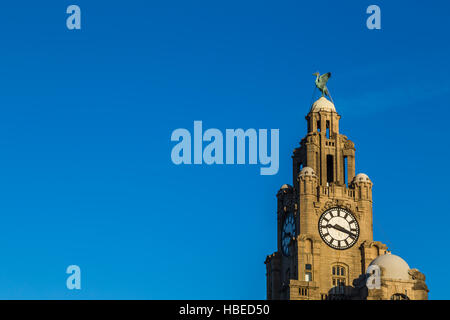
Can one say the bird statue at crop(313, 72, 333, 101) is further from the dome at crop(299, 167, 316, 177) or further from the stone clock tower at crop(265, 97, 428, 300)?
the dome at crop(299, 167, 316, 177)

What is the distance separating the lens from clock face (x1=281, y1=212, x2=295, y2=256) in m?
168

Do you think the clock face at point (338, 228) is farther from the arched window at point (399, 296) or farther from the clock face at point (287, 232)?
the arched window at point (399, 296)

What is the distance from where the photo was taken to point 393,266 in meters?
149

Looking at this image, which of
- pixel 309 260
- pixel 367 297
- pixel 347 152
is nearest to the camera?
pixel 367 297

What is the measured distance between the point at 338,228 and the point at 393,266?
18.4 m

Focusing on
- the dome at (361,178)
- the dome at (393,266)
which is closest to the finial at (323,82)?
the dome at (361,178)

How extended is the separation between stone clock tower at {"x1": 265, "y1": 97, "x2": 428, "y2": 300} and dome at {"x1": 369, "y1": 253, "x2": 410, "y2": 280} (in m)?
2.07

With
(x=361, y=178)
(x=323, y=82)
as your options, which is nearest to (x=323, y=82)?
(x=323, y=82)

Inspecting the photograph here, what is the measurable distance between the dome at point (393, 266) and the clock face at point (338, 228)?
13642 millimetres

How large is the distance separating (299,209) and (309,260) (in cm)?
778
